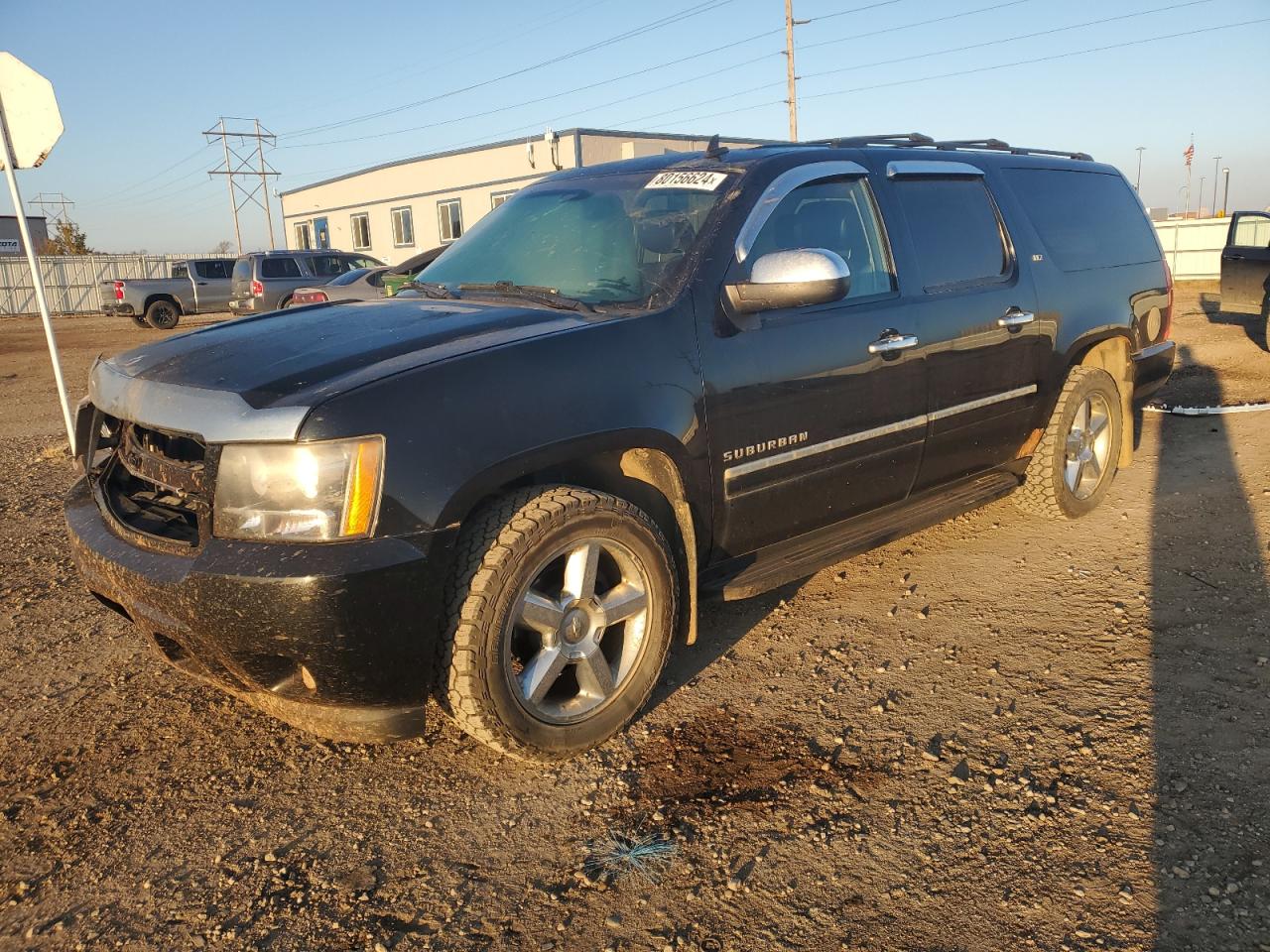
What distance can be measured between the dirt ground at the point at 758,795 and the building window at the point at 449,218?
2871 centimetres

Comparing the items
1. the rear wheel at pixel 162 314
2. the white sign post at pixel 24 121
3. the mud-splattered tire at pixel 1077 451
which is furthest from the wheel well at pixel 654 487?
the rear wheel at pixel 162 314

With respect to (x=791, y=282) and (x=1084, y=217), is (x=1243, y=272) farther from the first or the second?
(x=791, y=282)

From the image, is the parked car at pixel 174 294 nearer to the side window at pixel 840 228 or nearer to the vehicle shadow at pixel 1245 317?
the vehicle shadow at pixel 1245 317

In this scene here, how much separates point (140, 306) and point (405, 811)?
24.8 m

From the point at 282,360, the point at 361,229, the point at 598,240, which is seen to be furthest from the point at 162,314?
the point at 282,360

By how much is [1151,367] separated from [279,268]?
19387 millimetres

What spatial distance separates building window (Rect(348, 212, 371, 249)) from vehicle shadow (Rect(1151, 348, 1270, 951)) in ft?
116

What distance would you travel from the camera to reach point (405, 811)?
106 inches

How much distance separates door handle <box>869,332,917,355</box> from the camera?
3602 mm

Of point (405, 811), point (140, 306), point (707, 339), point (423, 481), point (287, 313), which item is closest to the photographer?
point (423, 481)

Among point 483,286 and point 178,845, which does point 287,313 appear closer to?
point 483,286

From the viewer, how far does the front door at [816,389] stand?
10.5 feet

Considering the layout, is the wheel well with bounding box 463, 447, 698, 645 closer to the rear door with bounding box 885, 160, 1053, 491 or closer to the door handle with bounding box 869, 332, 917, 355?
the door handle with bounding box 869, 332, 917, 355

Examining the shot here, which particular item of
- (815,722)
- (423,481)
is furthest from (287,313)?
(815,722)
